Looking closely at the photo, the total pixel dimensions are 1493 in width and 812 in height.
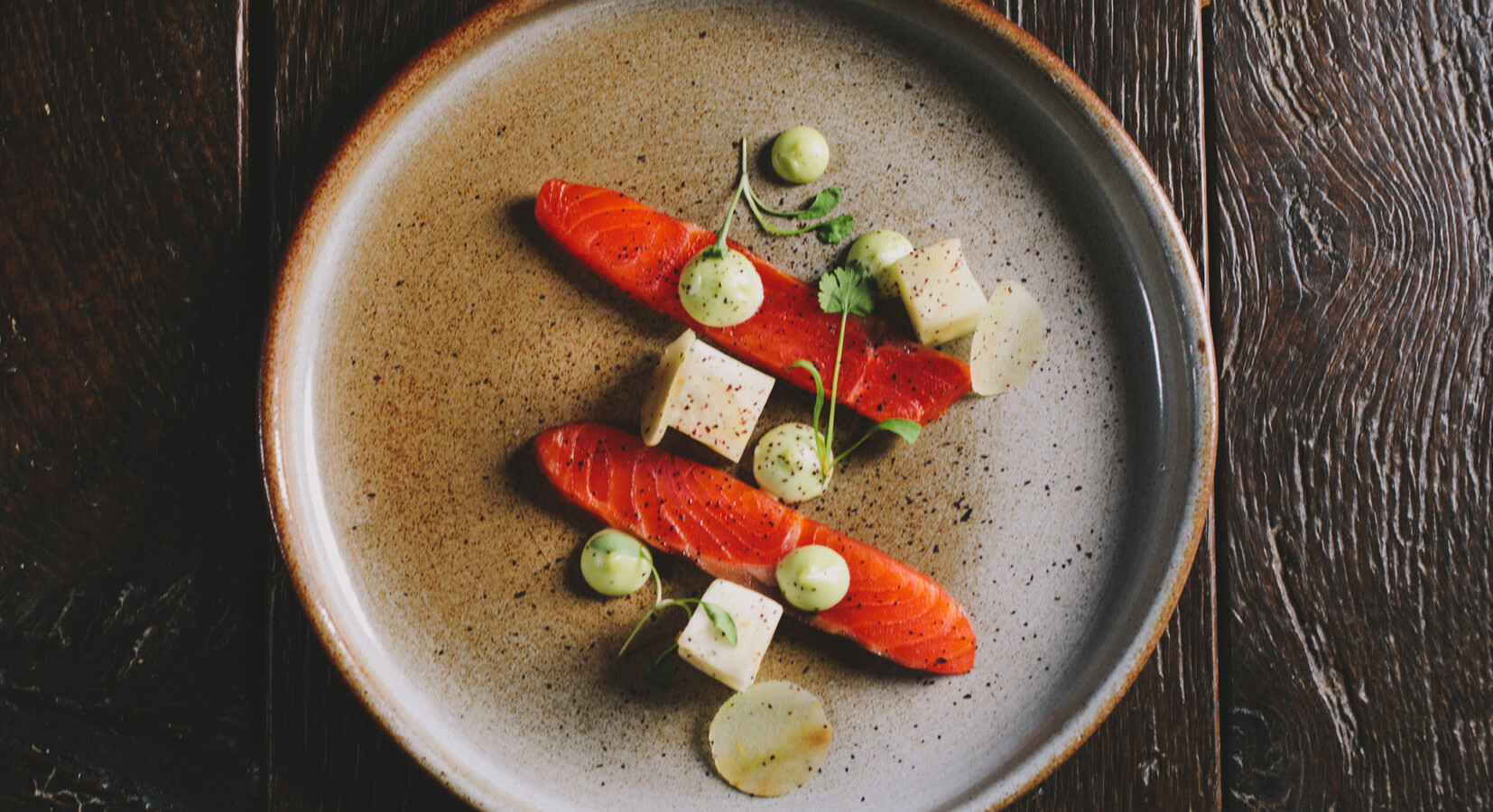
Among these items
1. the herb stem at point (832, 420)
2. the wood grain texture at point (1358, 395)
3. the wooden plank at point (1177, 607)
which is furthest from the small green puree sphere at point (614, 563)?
the wood grain texture at point (1358, 395)

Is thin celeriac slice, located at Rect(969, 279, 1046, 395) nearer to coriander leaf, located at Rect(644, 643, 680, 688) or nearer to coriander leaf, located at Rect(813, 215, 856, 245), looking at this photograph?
coriander leaf, located at Rect(813, 215, 856, 245)

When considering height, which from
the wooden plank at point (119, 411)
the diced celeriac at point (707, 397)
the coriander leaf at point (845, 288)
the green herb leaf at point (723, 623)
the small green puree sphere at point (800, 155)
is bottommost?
the wooden plank at point (119, 411)

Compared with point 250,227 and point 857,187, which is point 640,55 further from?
point 250,227

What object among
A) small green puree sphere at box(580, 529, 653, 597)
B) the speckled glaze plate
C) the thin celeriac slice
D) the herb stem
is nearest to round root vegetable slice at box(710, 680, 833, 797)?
the speckled glaze plate

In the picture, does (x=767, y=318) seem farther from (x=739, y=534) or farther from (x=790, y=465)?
(x=739, y=534)

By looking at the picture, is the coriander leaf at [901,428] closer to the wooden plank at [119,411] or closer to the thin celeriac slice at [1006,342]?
the thin celeriac slice at [1006,342]

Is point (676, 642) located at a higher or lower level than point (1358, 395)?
lower

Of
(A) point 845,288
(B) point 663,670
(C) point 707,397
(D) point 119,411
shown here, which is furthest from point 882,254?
(D) point 119,411
